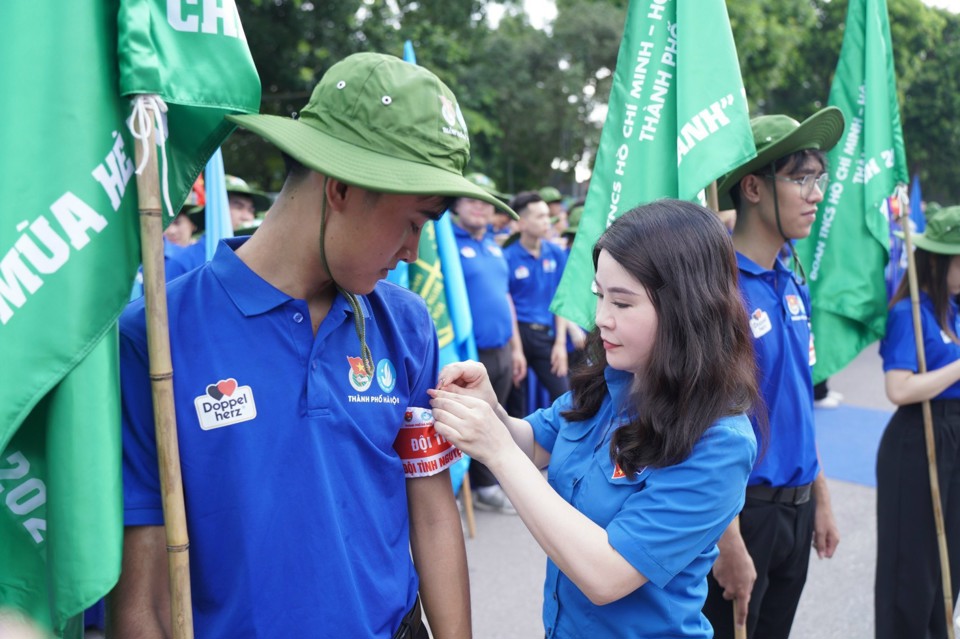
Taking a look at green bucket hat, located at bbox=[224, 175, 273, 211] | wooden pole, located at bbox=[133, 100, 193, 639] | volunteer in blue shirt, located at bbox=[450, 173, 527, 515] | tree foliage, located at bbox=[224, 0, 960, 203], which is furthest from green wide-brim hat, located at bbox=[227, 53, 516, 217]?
tree foliage, located at bbox=[224, 0, 960, 203]

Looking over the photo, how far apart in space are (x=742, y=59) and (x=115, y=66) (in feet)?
60.1

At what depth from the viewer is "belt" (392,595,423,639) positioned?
1.56 metres

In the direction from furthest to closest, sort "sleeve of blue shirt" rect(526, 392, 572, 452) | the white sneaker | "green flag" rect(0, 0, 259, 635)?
the white sneaker
"sleeve of blue shirt" rect(526, 392, 572, 452)
"green flag" rect(0, 0, 259, 635)

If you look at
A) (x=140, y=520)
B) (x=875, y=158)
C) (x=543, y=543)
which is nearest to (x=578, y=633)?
(x=543, y=543)

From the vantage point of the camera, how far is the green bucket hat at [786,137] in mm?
2578

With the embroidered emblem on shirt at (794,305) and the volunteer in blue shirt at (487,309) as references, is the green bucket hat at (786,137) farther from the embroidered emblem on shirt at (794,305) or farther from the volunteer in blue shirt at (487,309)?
the volunteer in blue shirt at (487,309)

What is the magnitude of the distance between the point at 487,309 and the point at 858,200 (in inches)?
115

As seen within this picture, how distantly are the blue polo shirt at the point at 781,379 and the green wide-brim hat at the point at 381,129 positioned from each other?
4.69 ft

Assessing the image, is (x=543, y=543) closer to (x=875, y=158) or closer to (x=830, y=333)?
(x=830, y=333)

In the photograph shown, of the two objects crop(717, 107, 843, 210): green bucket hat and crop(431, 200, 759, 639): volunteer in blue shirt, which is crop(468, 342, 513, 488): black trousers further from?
crop(431, 200, 759, 639): volunteer in blue shirt

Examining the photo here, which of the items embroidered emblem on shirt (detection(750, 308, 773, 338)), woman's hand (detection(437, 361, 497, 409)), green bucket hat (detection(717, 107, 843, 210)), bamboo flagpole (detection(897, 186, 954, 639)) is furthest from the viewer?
bamboo flagpole (detection(897, 186, 954, 639))

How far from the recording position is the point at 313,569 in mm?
Answer: 1390

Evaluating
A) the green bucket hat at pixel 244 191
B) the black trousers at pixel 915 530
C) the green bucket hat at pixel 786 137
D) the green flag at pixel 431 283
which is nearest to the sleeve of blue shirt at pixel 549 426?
the green bucket hat at pixel 786 137

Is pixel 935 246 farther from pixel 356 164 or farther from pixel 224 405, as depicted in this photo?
pixel 224 405
